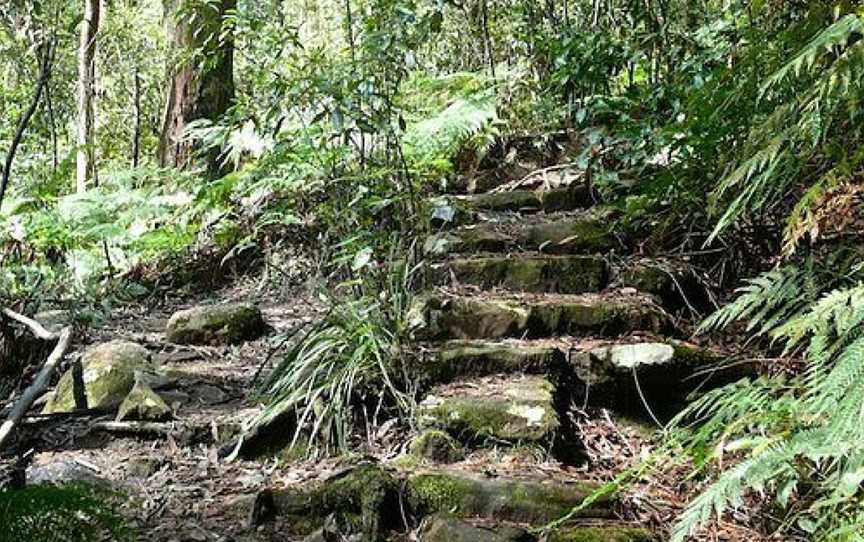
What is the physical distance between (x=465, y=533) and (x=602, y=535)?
0.35 meters

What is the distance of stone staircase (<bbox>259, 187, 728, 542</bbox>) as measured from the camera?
233cm

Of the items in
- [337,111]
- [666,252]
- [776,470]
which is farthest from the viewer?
[666,252]

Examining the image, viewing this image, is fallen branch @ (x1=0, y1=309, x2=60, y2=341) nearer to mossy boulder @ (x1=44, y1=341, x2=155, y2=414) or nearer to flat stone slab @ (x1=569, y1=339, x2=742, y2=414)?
mossy boulder @ (x1=44, y1=341, x2=155, y2=414)

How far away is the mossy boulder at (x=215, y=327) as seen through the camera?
4184 mm

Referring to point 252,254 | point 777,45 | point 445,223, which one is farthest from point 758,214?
point 252,254

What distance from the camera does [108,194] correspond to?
6.41 metres

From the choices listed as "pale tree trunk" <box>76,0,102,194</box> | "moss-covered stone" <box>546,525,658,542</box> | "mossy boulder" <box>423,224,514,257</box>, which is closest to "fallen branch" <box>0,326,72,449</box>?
"moss-covered stone" <box>546,525,658,542</box>

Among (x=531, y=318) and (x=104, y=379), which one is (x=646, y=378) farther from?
(x=104, y=379)

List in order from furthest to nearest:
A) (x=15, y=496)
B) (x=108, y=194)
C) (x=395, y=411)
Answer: (x=108, y=194)
(x=395, y=411)
(x=15, y=496)

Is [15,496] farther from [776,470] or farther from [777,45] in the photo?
[777,45]

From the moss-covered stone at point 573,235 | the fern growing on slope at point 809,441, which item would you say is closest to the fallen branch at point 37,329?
the moss-covered stone at point 573,235

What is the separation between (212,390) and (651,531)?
2.00 m

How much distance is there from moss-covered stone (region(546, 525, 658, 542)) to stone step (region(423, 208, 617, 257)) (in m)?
1.84

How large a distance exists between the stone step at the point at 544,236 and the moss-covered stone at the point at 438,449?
128cm
